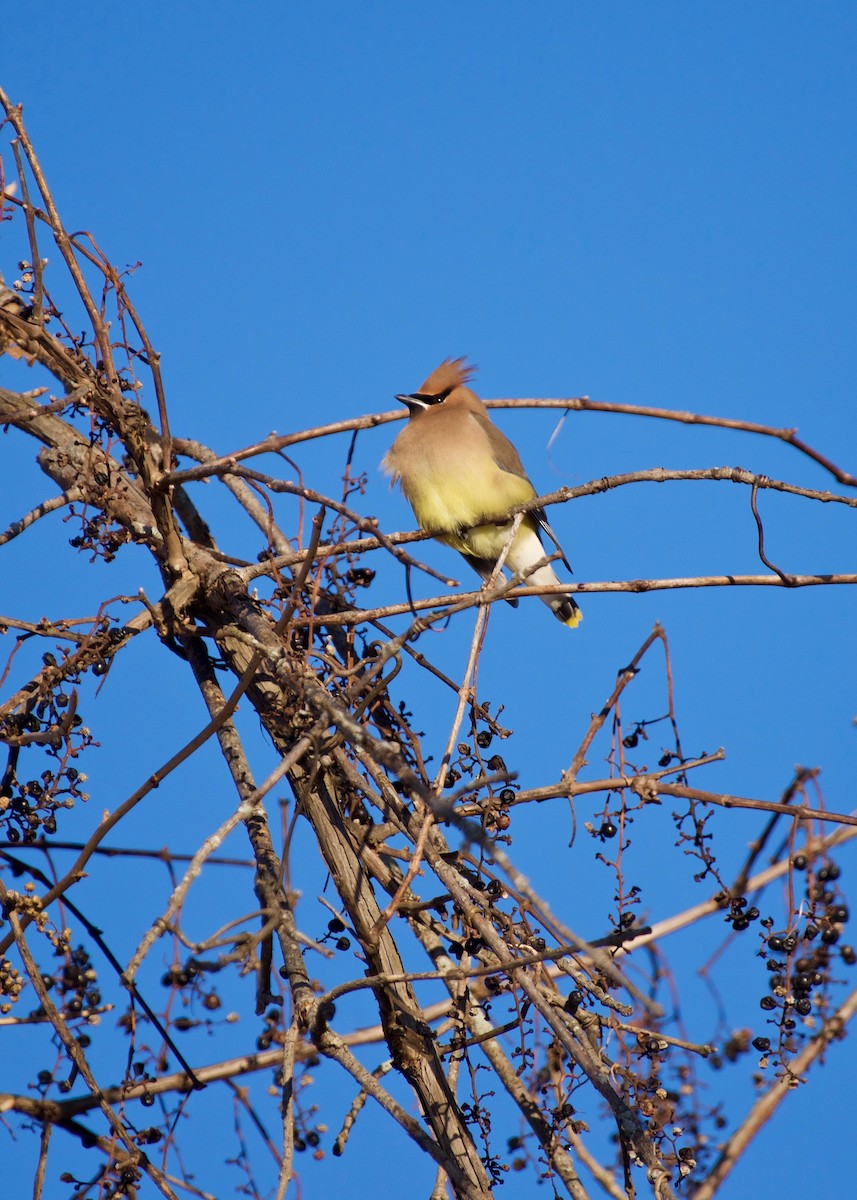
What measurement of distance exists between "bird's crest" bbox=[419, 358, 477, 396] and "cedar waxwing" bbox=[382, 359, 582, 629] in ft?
0.32

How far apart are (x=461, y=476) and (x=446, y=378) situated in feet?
2.68

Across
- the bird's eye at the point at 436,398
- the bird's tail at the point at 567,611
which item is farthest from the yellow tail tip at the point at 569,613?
the bird's eye at the point at 436,398

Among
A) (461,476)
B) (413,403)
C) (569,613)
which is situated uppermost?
(413,403)

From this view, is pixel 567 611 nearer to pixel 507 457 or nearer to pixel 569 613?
pixel 569 613

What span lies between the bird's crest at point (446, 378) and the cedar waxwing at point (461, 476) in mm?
97

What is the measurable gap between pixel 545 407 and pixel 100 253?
1138 millimetres

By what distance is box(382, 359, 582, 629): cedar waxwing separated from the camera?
4.97 metres

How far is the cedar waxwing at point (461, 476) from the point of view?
16.3 ft

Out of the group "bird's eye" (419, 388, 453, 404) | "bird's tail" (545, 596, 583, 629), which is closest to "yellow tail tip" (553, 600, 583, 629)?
"bird's tail" (545, 596, 583, 629)

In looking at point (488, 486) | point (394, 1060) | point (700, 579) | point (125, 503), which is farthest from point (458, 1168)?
point (488, 486)

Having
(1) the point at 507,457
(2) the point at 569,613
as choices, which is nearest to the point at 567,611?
(2) the point at 569,613

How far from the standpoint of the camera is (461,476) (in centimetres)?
496

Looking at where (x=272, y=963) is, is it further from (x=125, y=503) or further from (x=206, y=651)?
(x=125, y=503)

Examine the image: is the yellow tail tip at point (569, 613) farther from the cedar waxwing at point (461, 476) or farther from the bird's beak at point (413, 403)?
the bird's beak at point (413, 403)
